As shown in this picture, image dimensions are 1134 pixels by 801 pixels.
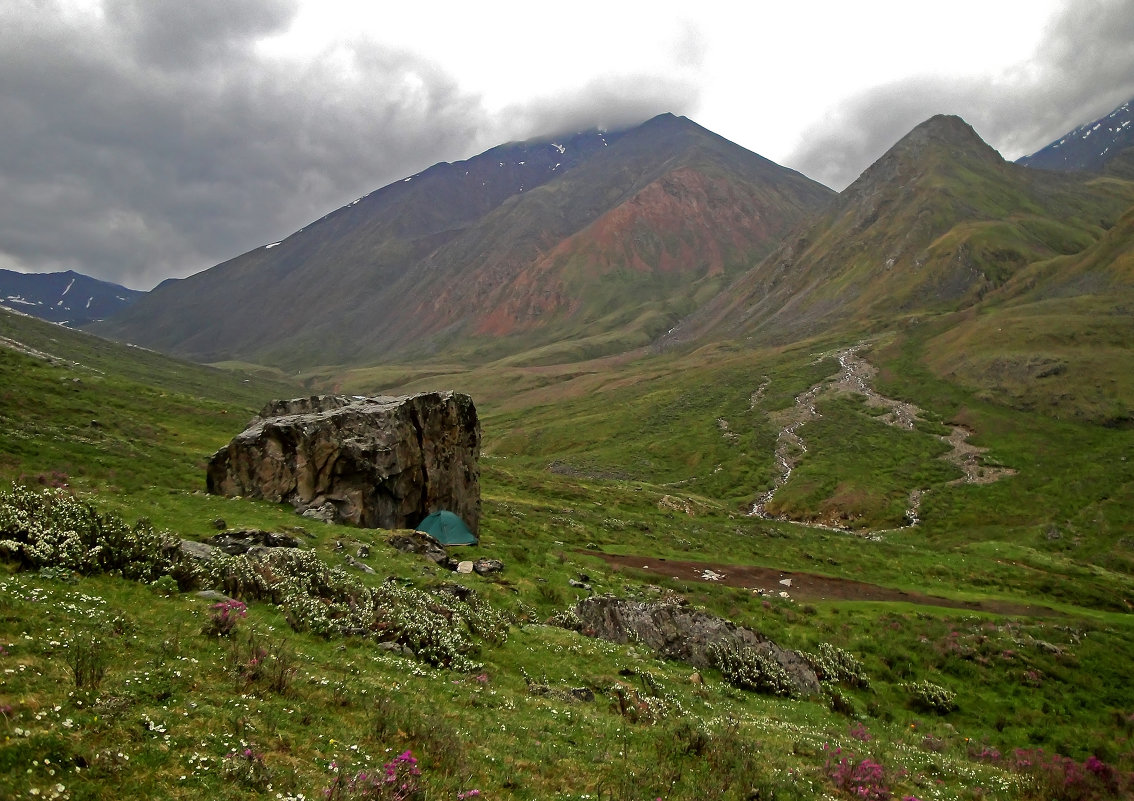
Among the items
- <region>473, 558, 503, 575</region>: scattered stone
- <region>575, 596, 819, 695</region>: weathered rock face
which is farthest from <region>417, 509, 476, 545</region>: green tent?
<region>575, 596, 819, 695</region>: weathered rock face

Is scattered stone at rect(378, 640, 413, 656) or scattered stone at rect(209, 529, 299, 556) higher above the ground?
scattered stone at rect(209, 529, 299, 556)

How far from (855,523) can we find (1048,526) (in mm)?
19905

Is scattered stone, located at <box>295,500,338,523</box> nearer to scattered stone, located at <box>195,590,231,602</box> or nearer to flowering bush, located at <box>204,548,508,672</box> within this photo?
flowering bush, located at <box>204,548,508,672</box>

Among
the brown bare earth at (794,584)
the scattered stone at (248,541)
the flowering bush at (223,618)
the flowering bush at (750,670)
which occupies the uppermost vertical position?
the flowering bush at (223,618)

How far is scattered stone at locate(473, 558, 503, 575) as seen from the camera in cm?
3143

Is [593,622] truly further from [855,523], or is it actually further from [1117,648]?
[855,523]

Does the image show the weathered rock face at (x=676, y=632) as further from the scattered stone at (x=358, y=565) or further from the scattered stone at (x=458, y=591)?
the scattered stone at (x=358, y=565)

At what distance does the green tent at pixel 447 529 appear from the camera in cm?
3825

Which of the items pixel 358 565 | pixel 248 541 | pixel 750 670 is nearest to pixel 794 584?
pixel 750 670

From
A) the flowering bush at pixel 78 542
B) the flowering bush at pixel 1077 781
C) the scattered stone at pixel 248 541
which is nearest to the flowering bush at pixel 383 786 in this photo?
the flowering bush at pixel 78 542

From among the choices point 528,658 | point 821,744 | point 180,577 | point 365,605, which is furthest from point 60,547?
point 821,744

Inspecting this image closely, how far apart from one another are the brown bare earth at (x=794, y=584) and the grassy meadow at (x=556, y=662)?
0.76 m

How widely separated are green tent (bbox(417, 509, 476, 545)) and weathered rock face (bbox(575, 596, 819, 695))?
12.6 metres

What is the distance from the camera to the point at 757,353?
183 metres
